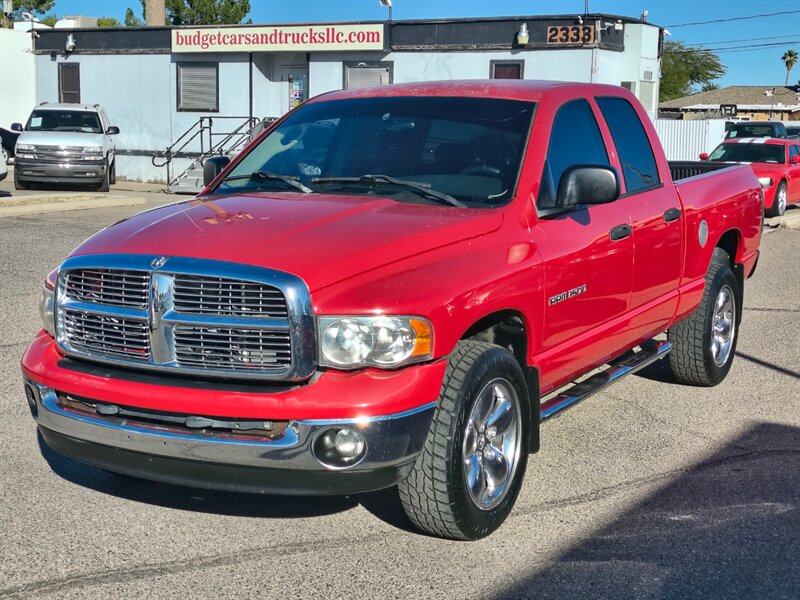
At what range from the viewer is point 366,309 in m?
3.99

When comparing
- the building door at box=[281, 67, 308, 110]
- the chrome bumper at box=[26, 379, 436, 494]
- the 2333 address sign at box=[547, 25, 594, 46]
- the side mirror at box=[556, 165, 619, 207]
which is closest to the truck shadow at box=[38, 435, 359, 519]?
the chrome bumper at box=[26, 379, 436, 494]

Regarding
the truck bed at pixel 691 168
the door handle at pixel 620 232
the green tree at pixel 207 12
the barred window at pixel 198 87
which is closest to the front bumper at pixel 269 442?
the door handle at pixel 620 232

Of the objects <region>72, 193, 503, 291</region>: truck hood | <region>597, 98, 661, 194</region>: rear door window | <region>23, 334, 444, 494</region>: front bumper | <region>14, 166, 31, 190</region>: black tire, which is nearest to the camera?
<region>23, 334, 444, 494</region>: front bumper

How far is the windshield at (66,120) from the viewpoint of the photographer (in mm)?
23250

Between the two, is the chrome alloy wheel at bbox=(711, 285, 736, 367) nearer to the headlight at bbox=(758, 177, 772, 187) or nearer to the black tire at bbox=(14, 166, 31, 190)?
the headlight at bbox=(758, 177, 772, 187)

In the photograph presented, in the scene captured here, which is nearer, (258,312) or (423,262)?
(258,312)

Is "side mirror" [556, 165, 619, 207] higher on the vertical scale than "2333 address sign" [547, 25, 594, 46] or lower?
lower

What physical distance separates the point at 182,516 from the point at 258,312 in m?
1.29

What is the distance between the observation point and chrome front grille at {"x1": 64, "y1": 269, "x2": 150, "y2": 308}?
419 cm

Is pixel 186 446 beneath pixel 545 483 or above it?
above

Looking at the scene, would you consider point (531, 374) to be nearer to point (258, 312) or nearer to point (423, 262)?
point (423, 262)

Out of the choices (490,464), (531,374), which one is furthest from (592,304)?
(490,464)

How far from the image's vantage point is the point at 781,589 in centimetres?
412

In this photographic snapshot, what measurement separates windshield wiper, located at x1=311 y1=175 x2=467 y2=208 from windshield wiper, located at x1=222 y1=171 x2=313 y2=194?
4.4 inches
